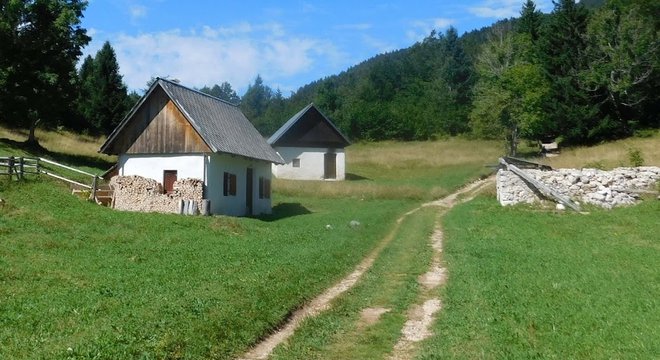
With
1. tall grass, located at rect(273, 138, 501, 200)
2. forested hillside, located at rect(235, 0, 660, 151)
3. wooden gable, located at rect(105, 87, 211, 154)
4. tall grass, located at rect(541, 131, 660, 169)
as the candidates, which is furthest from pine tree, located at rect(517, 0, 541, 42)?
wooden gable, located at rect(105, 87, 211, 154)

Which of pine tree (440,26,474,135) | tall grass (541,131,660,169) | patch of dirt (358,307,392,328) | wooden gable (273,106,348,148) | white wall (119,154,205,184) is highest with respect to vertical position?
pine tree (440,26,474,135)

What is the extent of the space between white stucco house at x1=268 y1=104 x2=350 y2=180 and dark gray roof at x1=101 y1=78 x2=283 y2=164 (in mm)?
21254

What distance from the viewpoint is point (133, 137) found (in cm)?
3138

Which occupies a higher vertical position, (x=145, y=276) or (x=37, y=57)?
(x=37, y=57)

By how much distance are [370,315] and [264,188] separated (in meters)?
26.6

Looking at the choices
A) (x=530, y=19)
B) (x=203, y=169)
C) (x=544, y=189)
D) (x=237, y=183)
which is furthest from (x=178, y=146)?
(x=530, y=19)

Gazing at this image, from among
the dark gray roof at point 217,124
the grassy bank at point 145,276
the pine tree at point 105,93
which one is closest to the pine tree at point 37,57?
the dark gray roof at point 217,124

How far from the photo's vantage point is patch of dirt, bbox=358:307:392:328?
10297 millimetres

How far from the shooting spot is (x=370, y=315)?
10.9 meters

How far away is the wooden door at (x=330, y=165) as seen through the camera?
202 ft

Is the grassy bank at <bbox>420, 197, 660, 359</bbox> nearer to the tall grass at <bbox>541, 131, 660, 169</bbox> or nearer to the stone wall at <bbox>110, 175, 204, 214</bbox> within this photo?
the stone wall at <bbox>110, 175, 204, 214</bbox>

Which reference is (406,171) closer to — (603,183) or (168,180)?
(603,183)

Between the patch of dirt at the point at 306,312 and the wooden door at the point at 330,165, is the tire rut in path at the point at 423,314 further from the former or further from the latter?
the wooden door at the point at 330,165

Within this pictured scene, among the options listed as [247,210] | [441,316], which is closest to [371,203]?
[247,210]
